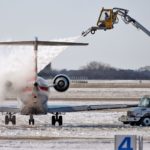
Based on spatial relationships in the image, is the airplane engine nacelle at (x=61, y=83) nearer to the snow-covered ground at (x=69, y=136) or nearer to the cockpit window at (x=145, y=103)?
the snow-covered ground at (x=69, y=136)

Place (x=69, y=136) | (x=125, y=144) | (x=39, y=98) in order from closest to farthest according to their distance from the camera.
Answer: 1. (x=125, y=144)
2. (x=69, y=136)
3. (x=39, y=98)

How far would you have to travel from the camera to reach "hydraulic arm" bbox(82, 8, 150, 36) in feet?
148

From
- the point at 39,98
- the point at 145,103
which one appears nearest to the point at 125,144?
the point at 145,103

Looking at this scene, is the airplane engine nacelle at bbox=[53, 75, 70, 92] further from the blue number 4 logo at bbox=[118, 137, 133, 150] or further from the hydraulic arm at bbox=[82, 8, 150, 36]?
the blue number 4 logo at bbox=[118, 137, 133, 150]

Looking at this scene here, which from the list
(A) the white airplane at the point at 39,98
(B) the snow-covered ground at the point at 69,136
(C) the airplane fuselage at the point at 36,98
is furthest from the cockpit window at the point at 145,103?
(C) the airplane fuselage at the point at 36,98

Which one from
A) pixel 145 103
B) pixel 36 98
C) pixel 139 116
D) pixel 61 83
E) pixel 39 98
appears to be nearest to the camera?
pixel 139 116

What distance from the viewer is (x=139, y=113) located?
41.8m

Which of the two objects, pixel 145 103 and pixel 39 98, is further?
pixel 39 98

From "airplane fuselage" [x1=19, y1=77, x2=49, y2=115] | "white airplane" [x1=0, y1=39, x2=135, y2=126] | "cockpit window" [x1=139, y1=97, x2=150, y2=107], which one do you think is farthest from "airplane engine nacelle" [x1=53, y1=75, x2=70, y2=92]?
"cockpit window" [x1=139, y1=97, x2=150, y2=107]

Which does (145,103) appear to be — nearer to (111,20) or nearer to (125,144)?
(111,20)

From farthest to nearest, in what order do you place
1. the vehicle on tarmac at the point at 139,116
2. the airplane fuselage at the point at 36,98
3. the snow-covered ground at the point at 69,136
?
the airplane fuselage at the point at 36,98
the vehicle on tarmac at the point at 139,116
the snow-covered ground at the point at 69,136

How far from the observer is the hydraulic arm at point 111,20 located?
4512 cm

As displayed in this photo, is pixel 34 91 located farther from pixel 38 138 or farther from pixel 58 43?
pixel 38 138

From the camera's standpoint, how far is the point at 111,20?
149 ft
